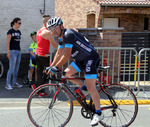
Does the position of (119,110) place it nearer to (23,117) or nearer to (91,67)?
(91,67)

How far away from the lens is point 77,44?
13.3 ft

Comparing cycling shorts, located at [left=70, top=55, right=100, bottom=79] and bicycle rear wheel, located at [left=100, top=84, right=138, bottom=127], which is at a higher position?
cycling shorts, located at [left=70, top=55, right=100, bottom=79]

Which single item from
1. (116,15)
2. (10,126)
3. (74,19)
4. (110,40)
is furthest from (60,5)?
(10,126)

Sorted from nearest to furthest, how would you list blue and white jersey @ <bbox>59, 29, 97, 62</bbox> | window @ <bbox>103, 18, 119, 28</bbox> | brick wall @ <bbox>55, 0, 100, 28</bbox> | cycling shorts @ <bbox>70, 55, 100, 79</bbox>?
blue and white jersey @ <bbox>59, 29, 97, 62</bbox> < cycling shorts @ <bbox>70, 55, 100, 79</bbox> < window @ <bbox>103, 18, 119, 28</bbox> < brick wall @ <bbox>55, 0, 100, 28</bbox>

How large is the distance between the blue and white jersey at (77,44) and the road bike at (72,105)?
36cm

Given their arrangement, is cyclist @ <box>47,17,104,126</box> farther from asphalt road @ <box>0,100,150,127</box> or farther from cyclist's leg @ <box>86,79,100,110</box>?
asphalt road @ <box>0,100,150,127</box>

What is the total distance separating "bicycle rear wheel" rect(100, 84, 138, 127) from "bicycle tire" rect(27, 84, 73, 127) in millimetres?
602

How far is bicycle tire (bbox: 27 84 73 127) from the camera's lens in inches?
167

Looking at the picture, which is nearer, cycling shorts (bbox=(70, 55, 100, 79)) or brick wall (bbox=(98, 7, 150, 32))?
cycling shorts (bbox=(70, 55, 100, 79))

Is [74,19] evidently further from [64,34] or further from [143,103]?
[64,34]

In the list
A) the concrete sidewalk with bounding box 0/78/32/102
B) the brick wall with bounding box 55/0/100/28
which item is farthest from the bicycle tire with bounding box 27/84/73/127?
the brick wall with bounding box 55/0/100/28

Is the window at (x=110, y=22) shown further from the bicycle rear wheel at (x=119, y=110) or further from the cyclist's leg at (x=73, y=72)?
the cyclist's leg at (x=73, y=72)

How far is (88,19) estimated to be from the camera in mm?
22109

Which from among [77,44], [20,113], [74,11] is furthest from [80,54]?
[74,11]
